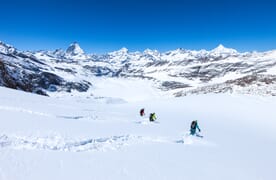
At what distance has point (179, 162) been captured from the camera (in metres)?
12.7

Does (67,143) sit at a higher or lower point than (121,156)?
higher

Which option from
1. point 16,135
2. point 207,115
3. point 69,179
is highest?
point 207,115

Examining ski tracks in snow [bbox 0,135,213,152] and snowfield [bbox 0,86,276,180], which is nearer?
snowfield [bbox 0,86,276,180]

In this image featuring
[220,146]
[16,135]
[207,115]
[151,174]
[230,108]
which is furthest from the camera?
[230,108]

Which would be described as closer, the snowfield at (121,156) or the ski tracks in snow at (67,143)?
the snowfield at (121,156)

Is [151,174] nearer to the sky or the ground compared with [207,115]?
nearer to the ground

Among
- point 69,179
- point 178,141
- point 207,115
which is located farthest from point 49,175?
point 207,115

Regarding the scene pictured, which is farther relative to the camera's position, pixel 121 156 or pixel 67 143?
pixel 67 143

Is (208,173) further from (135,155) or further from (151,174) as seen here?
(135,155)

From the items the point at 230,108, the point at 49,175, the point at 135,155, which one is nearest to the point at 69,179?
the point at 49,175

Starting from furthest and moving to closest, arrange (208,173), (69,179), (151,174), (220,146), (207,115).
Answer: (207,115), (220,146), (208,173), (151,174), (69,179)

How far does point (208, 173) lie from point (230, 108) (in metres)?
29.9

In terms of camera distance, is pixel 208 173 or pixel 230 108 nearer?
pixel 208 173

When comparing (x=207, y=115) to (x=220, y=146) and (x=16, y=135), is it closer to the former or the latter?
(x=220, y=146)
